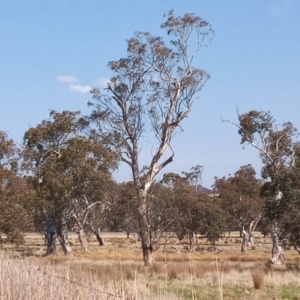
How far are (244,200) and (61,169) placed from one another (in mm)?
20348

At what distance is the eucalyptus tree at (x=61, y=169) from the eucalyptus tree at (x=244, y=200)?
51.6 feet

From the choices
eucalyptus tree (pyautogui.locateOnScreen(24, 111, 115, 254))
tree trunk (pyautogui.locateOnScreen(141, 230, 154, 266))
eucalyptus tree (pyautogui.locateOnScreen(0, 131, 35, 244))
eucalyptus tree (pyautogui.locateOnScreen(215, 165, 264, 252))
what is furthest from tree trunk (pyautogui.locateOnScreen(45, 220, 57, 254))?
eucalyptus tree (pyautogui.locateOnScreen(215, 165, 264, 252))

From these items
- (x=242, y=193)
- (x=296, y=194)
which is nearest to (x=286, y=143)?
(x=296, y=194)

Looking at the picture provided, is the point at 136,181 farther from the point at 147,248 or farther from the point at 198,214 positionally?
the point at 198,214

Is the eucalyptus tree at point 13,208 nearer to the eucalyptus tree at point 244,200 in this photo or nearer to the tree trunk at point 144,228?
the tree trunk at point 144,228

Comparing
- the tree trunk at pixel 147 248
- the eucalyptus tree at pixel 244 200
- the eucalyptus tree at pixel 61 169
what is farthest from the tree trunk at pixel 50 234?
the eucalyptus tree at pixel 244 200

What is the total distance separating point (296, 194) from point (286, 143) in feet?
26.6

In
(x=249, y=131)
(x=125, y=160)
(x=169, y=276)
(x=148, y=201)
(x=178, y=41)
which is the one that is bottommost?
(x=169, y=276)

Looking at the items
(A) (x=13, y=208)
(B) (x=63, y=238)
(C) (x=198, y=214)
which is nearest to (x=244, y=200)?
(C) (x=198, y=214)

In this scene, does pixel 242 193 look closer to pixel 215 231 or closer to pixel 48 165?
pixel 215 231

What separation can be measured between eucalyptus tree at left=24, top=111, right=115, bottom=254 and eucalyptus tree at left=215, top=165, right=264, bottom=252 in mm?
15728

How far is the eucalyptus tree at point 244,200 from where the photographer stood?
4869 centimetres

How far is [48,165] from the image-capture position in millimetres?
34406

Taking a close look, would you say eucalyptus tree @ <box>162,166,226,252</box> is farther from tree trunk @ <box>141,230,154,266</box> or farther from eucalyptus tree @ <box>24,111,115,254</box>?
tree trunk @ <box>141,230,154,266</box>
